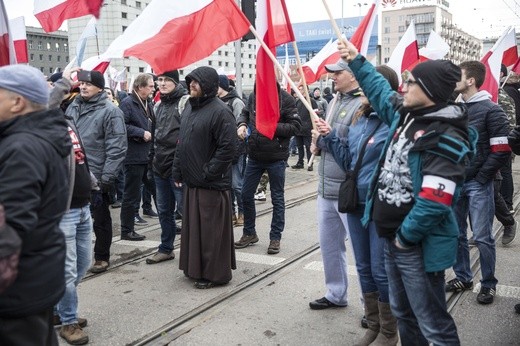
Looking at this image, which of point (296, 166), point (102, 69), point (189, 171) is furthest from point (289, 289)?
point (296, 166)

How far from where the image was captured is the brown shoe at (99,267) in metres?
6.02

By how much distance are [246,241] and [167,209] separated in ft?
3.71

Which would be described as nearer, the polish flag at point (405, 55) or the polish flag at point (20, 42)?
the polish flag at point (20, 42)

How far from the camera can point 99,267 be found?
6.05 metres

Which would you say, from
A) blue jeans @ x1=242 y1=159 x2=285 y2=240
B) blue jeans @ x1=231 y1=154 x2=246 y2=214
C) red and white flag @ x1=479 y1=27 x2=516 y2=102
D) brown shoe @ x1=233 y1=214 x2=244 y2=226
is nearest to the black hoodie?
blue jeans @ x1=242 y1=159 x2=285 y2=240

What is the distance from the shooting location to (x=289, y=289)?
5.41m

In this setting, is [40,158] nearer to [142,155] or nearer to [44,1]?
[44,1]

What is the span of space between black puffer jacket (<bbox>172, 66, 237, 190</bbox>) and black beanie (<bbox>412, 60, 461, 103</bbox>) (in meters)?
2.67

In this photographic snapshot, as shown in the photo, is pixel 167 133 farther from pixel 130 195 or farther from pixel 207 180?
pixel 207 180

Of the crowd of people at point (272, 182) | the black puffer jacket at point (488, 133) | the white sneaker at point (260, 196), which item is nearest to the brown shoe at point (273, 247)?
the crowd of people at point (272, 182)

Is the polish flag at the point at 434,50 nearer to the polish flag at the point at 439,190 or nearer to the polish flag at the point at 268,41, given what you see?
the polish flag at the point at 268,41

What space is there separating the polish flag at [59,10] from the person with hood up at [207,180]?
3.62 feet

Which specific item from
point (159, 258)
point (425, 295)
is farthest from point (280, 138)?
point (425, 295)

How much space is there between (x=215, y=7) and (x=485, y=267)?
10.8ft
